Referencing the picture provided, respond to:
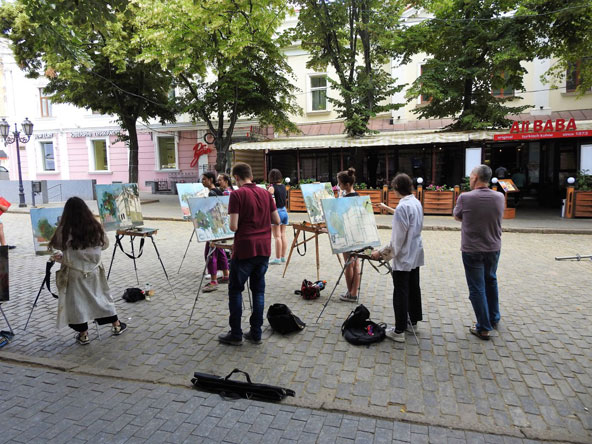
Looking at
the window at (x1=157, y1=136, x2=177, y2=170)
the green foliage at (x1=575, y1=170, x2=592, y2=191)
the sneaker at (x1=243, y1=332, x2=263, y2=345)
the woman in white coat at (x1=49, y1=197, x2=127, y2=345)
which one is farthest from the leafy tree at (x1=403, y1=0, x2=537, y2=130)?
the window at (x1=157, y1=136, x2=177, y2=170)

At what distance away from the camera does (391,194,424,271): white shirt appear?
13.6 ft

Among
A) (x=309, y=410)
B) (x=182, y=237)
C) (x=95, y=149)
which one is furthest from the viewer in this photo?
Answer: (x=95, y=149)

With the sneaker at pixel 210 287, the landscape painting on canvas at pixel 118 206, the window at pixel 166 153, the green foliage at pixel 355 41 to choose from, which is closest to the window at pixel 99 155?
the window at pixel 166 153

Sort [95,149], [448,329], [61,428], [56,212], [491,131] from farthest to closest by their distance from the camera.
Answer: [95,149]
[491,131]
[56,212]
[448,329]
[61,428]

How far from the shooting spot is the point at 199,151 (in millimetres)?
24141

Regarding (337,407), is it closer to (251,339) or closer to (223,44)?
(251,339)

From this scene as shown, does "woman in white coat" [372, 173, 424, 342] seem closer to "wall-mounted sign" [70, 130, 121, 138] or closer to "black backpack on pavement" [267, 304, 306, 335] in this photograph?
"black backpack on pavement" [267, 304, 306, 335]

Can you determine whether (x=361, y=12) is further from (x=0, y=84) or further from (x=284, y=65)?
(x=0, y=84)

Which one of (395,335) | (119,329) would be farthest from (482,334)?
(119,329)

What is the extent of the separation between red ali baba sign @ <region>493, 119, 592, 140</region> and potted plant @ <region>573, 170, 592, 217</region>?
143cm

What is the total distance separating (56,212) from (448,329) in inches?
209

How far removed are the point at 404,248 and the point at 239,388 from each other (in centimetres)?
214

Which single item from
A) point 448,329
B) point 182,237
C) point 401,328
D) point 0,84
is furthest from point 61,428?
point 0,84

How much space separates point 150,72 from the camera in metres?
18.2
